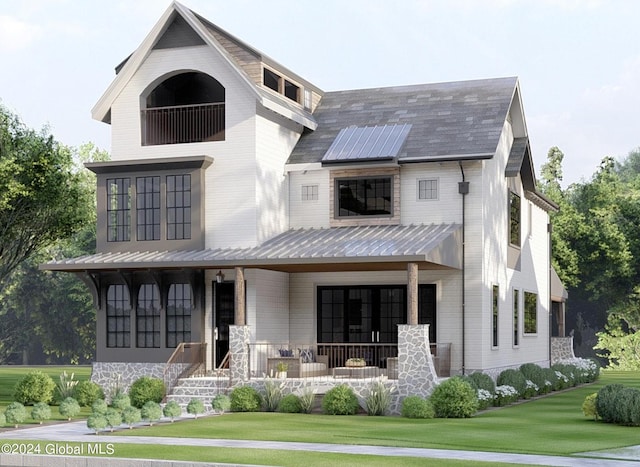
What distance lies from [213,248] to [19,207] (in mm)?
6915

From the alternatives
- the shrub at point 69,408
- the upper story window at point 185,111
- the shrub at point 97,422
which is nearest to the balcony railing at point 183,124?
the upper story window at point 185,111

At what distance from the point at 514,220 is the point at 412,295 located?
28.9 feet

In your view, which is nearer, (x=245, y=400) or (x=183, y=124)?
(x=245, y=400)

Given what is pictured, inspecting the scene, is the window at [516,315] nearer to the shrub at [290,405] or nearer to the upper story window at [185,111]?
the shrub at [290,405]

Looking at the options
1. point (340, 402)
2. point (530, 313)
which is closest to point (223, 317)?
point (340, 402)

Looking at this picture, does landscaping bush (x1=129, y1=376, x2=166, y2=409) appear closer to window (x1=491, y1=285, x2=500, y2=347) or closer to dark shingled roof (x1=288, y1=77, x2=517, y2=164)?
dark shingled roof (x1=288, y1=77, x2=517, y2=164)

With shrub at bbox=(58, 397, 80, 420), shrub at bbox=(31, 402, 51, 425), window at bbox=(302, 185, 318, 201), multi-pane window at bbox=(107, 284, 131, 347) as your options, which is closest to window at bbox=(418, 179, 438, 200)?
window at bbox=(302, 185, 318, 201)

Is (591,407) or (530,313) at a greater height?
(530,313)

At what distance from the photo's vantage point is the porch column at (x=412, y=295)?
942 inches

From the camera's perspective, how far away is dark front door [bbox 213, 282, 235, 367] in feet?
90.8

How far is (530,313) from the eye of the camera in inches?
1345

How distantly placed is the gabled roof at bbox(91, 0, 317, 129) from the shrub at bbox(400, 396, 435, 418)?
909 centimetres

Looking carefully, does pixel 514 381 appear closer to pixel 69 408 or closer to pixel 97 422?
pixel 69 408

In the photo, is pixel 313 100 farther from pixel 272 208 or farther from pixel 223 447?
pixel 223 447
